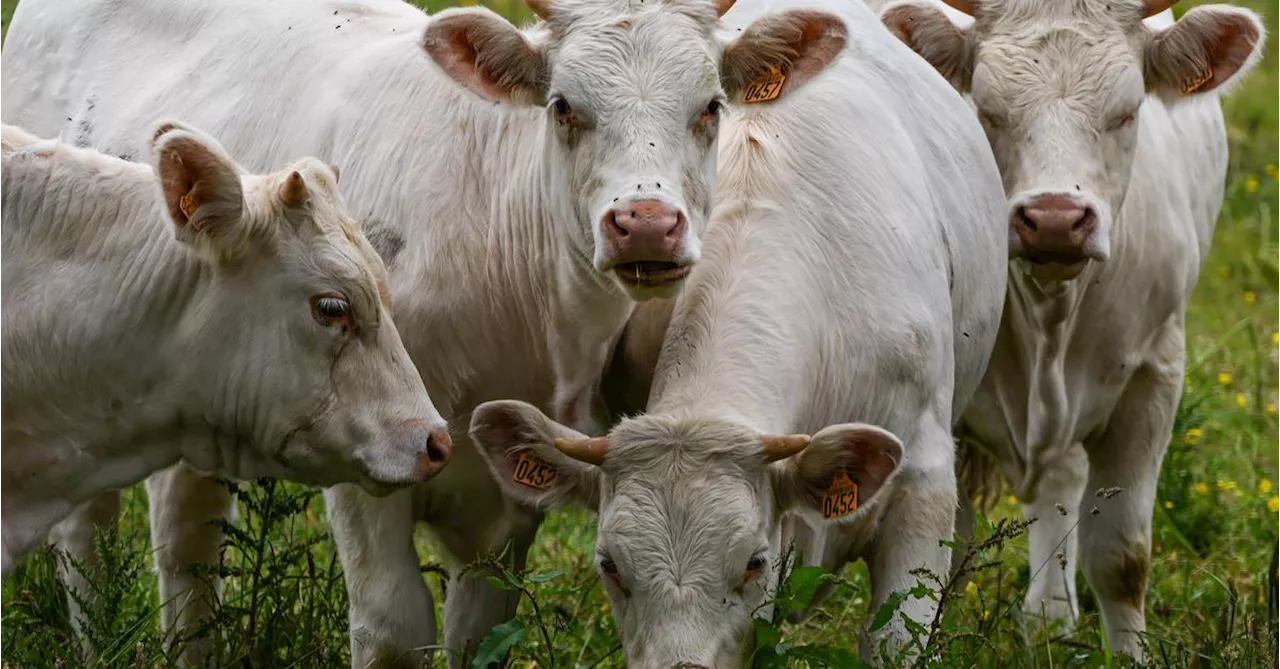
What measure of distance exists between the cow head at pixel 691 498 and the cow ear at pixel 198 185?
797 millimetres

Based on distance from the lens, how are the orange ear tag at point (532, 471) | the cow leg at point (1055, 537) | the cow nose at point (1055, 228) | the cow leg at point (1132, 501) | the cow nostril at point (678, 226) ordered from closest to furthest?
the cow nostril at point (678, 226)
the orange ear tag at point (532, 471)
the cow nose at point (1055, 228)
the cow leg at point (1132, 501)
the cow leg at point (1055, 537)

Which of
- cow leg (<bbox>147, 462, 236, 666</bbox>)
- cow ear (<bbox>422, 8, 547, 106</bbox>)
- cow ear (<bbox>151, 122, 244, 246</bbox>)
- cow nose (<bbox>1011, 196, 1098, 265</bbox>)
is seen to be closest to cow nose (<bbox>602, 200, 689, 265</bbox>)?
cow ear (<bbox>422, 8, 547, 106</bbox>)

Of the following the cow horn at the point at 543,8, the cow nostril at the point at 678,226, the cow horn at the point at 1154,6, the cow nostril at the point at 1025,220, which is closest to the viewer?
Answer: the cow nostril at the point at 678,226

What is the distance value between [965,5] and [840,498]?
2.58m

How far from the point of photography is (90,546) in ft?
23.9

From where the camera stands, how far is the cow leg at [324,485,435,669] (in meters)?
5.88

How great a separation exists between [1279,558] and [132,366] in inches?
125

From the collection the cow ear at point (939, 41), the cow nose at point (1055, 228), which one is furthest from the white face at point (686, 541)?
the cow ear at point (939, 41)

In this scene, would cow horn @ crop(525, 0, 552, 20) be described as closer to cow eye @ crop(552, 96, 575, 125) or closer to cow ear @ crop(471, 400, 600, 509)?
cow eye @ crop(552, 96, 575, 125)

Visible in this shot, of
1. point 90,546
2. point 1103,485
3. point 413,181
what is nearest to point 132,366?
point 413,181

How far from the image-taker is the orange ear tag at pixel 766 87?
5891mm

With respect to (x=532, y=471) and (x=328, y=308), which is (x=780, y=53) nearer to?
(x=532, y=471)

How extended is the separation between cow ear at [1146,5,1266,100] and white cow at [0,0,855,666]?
1.71 meters

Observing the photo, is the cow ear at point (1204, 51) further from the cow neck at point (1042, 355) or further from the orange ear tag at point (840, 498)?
the orange ear tag at point (840, 498)
